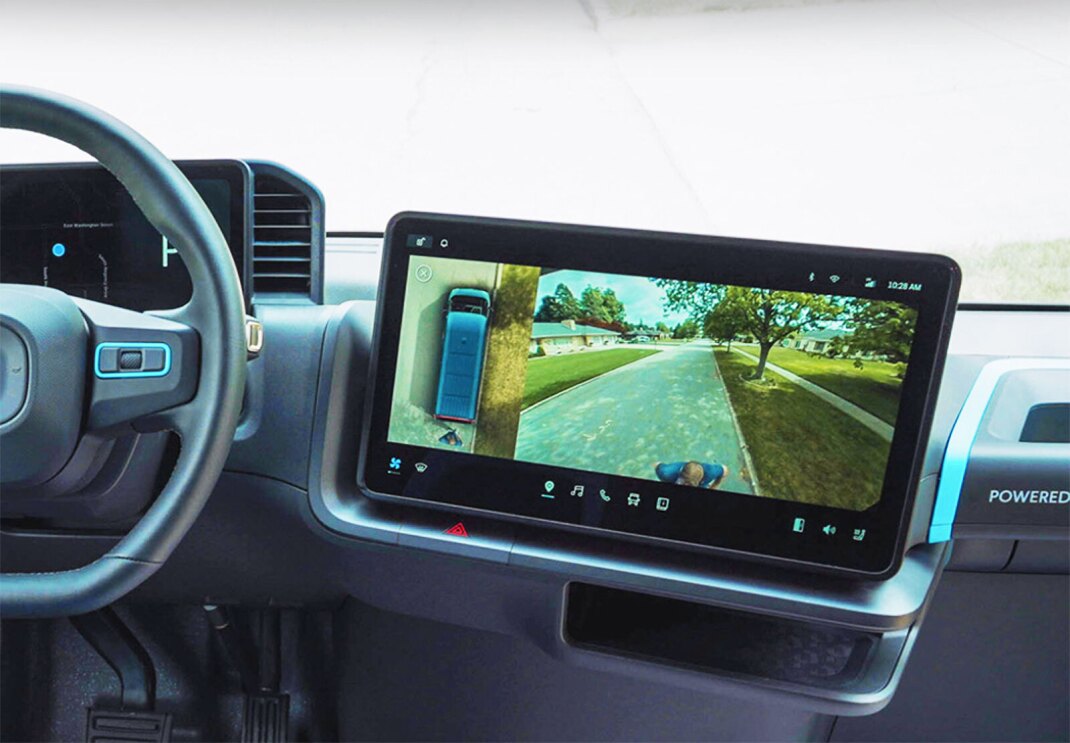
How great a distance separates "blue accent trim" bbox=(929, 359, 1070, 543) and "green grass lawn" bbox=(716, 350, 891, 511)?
186 mm

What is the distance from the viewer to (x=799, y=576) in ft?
3.69

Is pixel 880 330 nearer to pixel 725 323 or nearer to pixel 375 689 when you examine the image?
pixel 725 323

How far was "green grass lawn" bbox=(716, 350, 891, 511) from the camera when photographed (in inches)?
41.8

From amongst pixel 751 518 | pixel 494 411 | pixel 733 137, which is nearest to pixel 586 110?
pixel 733 137

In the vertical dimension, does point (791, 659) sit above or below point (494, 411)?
below

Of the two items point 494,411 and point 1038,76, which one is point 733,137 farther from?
point 494,411

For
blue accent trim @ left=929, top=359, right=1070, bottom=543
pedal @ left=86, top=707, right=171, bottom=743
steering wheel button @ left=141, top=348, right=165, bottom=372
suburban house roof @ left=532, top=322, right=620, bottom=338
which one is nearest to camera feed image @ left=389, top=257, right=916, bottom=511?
suburban house roof @ left=532, top=322, right=620, bottom=338

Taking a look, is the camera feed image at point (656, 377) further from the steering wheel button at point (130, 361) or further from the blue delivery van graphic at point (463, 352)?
the steering wheel button at point (130, 361)

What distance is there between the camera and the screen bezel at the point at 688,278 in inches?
40.1

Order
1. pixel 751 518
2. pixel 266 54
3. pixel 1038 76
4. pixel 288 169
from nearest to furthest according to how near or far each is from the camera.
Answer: pixel 751 518 → pixel 288 169 → pixel 1038 76 → pixel 266 54

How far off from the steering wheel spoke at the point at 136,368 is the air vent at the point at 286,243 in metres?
0.34


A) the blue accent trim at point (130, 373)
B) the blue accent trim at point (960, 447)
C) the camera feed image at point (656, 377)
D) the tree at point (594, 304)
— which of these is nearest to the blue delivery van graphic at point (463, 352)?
the camera feed image at point (656, 377)

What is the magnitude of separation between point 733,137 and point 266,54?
2.28 feet

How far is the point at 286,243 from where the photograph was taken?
51.1 inches
